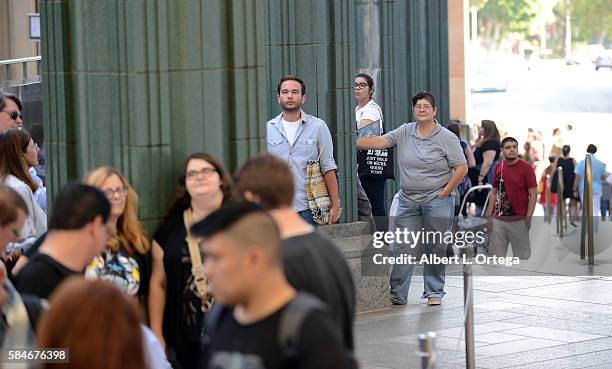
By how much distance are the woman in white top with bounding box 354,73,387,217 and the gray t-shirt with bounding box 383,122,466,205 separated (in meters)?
1.04

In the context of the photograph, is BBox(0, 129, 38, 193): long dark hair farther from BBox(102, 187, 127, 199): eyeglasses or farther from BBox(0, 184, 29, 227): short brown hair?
BBox(0, 184, 29, 227): short brown hair

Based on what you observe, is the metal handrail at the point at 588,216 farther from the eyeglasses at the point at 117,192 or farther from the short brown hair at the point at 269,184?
the short brown hair at the point at 269,184

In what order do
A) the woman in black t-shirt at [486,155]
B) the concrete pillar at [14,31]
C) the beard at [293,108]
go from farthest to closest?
the concrete pillar at [14,31] < the woman in black t-shirt at [486,155] < the beard at [293,108]

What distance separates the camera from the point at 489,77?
4090 inches

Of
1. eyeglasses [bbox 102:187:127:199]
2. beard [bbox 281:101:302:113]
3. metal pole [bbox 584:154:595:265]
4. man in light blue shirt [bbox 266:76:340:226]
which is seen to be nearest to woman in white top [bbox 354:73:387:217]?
man in light blue shirt [bbox 266:76:340:226]

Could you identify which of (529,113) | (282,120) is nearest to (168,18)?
(282,120)

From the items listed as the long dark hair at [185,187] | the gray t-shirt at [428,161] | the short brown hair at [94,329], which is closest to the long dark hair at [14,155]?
the long dark hair at [185,187]

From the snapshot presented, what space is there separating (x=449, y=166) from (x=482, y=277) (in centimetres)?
236

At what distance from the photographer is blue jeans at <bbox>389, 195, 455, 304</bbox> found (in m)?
12.6

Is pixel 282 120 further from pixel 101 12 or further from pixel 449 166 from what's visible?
pixel 101 12

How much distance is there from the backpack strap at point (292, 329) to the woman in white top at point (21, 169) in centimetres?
495

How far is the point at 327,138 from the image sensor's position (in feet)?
37.8

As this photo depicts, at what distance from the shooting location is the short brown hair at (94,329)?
3711mm

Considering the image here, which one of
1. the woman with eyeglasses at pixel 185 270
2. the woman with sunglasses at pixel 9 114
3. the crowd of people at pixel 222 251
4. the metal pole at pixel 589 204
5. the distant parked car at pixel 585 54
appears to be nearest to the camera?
the crowd of people at pixel 222 251
